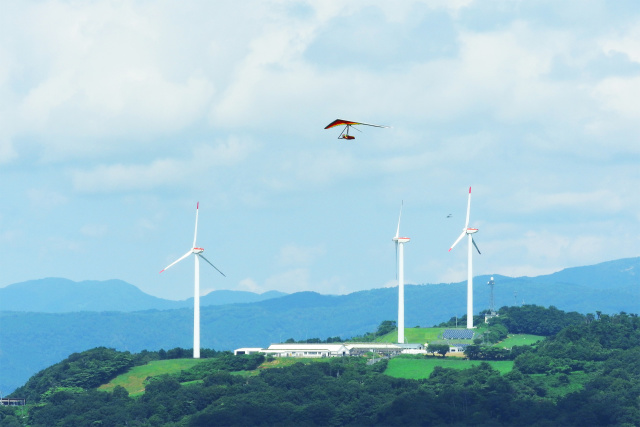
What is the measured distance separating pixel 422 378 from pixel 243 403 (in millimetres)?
34995

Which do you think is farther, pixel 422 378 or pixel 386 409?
pixel 422 378

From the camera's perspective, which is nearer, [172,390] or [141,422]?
[141,422]

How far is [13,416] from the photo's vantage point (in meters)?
200

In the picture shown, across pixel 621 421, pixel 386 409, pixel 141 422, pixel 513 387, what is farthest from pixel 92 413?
pixel 621 421

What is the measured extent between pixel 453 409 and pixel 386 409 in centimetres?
1054

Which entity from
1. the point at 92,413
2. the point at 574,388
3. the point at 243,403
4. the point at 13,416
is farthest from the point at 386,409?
the point at 13,416

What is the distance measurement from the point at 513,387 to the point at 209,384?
51.7 metres

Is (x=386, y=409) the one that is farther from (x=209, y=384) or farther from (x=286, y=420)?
(x=209, y=384)

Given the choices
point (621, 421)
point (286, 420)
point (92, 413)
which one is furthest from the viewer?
point (92, 413)

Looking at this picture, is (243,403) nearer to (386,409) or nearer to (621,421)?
(386,409)

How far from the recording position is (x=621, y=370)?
191m

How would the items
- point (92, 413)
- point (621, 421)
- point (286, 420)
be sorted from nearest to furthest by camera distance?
point (621, 421), point (286, 420), point (92, 413)

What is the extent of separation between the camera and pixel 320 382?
19488cm

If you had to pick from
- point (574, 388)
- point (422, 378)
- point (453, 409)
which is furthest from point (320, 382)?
point (574, 388)
